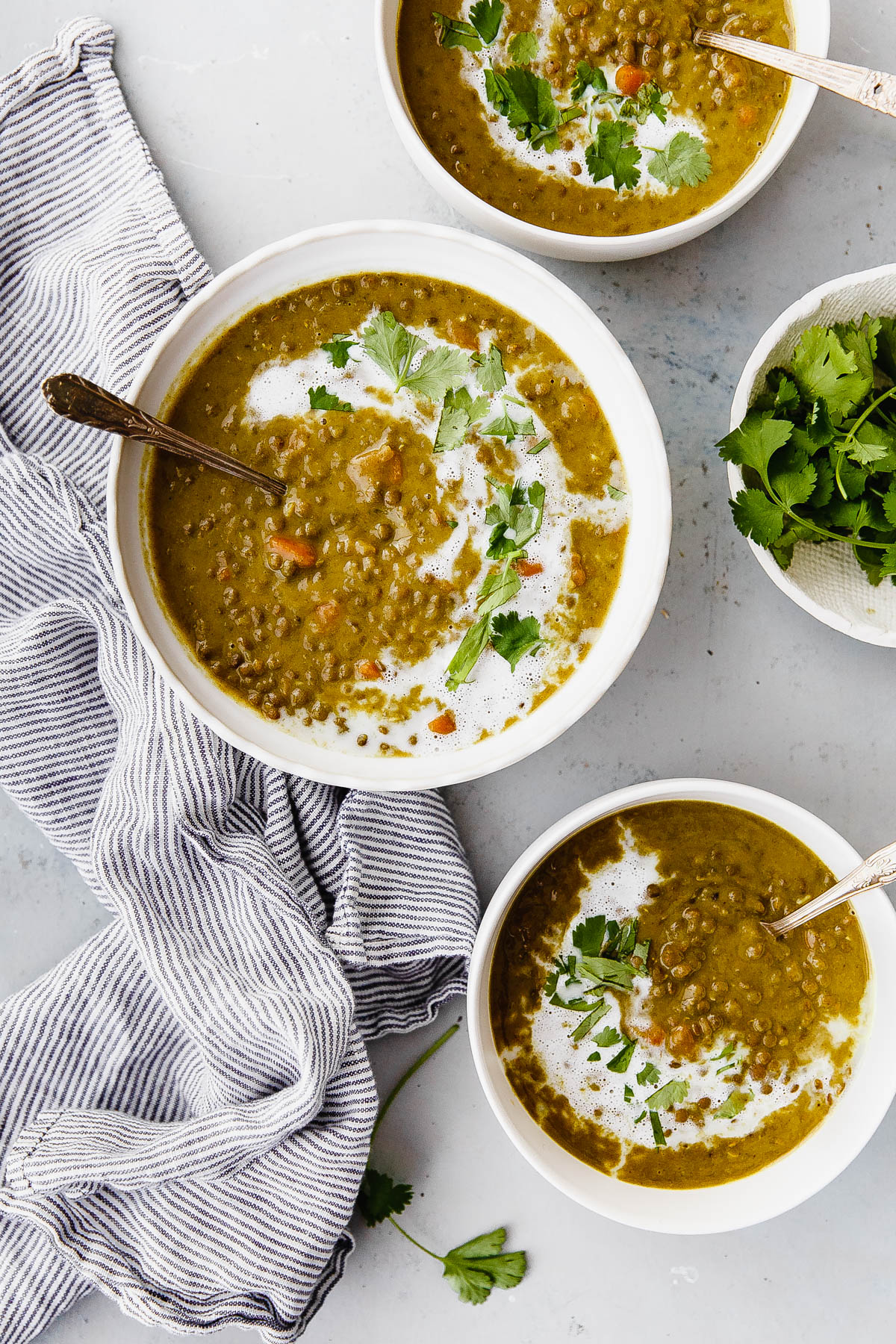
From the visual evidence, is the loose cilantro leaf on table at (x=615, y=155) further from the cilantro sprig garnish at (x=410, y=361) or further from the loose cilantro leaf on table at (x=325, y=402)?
the loose cilantro leaf on table at (x=325, y=402)

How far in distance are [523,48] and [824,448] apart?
1.03m

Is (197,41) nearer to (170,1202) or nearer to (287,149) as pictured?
(287,149)

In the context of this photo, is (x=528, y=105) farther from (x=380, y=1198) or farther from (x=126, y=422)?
(x=380, y=1198)

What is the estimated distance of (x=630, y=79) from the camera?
6.69 feet

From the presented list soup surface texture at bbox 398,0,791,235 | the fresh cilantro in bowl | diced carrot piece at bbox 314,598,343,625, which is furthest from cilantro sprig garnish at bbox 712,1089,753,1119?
soup surface texture at bbox 398,0,791,235

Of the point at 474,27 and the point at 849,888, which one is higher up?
the point at 474,27

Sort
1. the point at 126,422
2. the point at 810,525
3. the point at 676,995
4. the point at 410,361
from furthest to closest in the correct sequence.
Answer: the point at 676,995
the point at 810,525
the point at 410,361
the point at 126,422

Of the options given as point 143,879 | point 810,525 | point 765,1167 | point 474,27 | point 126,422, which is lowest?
point 765,1167

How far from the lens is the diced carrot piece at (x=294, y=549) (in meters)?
1.95

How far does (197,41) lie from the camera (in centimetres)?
229

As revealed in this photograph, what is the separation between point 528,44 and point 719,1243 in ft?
9.04

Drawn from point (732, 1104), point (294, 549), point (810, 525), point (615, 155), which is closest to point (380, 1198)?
point (732, 1104)

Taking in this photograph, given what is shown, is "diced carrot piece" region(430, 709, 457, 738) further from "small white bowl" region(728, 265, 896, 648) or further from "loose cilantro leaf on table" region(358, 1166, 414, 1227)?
"loose cilantro leaf on table" region(358, 1166, 414, 1227)

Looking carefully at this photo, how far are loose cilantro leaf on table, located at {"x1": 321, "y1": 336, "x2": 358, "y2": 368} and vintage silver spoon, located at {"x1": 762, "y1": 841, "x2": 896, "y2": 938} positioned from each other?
1437 millimetres
